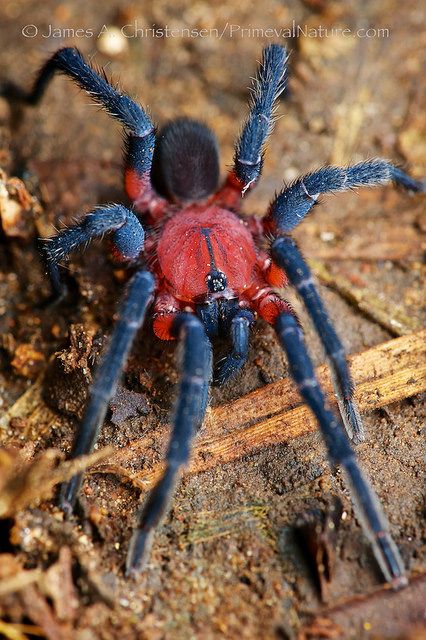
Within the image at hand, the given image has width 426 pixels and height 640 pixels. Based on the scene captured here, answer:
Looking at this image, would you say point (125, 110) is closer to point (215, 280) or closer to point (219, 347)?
point (215, 280)

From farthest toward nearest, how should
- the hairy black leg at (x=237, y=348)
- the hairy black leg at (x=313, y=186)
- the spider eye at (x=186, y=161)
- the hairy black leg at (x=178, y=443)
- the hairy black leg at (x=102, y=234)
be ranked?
1. the spider eye at (x=186, y=161)
2. the hairy black leg at (x=313, y=186)
3. the hairy black leg at (x=102, y=234)
4. the hairy black leg at (x=237, y=348)
5. the hairy black leg at (x=178, y=443)

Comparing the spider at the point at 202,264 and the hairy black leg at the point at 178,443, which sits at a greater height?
the spider at the point at 202,264

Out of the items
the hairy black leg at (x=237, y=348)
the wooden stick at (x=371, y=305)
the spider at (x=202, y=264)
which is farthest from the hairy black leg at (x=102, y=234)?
the wooden stick at (x=371, y=305)

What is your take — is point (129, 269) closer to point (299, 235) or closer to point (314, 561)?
point (299, 235)

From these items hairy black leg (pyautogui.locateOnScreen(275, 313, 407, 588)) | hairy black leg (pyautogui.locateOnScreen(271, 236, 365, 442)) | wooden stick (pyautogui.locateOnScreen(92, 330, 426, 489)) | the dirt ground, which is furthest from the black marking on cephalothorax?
hairy black leg (pyautogui.locateOnScreen(275, 313, 407, 588))

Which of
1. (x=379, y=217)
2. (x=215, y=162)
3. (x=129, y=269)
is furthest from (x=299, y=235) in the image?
(x=129, y=269)

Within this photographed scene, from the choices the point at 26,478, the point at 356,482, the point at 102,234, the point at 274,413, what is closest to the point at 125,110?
the point at 102,234

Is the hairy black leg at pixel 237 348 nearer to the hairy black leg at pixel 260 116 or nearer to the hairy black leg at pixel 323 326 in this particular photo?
the hairy black leg at pixel 323 326
